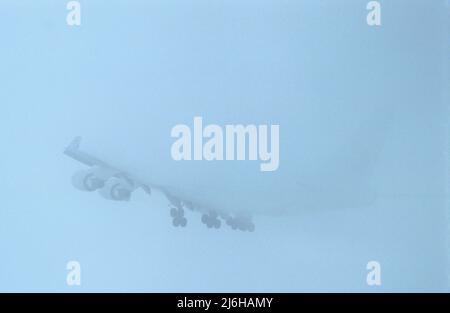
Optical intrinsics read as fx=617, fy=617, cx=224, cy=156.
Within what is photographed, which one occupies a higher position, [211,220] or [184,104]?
[184,104]

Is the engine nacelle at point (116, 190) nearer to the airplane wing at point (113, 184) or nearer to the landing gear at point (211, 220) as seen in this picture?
the airplane wing at point (113, 184)

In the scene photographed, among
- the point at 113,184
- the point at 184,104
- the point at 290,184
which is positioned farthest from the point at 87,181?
the point at 290,184

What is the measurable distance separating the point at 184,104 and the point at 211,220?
275 mm

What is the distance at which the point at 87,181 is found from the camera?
1413 millimetres

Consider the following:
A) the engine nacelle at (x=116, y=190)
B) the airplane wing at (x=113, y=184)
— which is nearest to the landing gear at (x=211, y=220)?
the airplane wing at (x=113, y=184)

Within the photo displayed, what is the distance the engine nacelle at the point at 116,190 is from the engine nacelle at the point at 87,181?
Answer: 0.05 feet

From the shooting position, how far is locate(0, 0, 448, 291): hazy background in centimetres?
142

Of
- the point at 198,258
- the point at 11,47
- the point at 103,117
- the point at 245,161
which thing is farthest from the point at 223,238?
the point at 11,47

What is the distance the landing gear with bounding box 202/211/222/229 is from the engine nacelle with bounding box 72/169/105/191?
0.25 metres

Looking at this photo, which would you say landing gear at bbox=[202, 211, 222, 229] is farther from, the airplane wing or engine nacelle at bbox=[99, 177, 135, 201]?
engine nacelle at bbox=[99, 177, 135, 201]

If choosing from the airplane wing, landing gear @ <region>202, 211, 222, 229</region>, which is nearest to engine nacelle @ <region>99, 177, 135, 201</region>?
the airplane wing

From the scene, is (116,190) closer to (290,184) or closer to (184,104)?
(184,104)

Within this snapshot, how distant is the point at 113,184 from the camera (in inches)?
55.6

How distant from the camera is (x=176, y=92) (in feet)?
4.66
